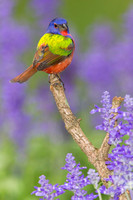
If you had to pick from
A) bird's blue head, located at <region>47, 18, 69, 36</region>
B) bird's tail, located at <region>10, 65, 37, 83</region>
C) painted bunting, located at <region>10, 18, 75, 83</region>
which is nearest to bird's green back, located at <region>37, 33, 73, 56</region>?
painted bunting, located at <region>10, 18, 75, 83</region>

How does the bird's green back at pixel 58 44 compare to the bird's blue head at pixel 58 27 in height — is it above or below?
below

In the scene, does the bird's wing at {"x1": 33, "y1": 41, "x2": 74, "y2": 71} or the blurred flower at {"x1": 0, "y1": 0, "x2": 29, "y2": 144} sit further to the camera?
the blurred flower at {"x1": 0, "y1": 0, "x2": 29, "y2": 144}

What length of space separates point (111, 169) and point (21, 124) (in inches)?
102

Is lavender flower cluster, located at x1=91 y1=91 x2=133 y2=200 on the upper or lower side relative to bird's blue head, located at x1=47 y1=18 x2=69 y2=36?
lower

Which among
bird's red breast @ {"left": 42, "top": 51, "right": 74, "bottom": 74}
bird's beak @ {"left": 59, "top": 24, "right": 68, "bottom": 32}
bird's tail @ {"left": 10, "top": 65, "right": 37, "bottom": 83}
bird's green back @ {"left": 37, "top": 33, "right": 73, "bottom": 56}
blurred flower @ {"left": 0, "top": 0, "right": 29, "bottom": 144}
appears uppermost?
blurred flower @ {"left": 0, "top": 0, "right": 29, "bottom": 144}

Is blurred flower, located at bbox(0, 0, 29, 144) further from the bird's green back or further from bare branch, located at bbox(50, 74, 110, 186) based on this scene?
bare branch, located at bbox(50, 74, 110, 186)

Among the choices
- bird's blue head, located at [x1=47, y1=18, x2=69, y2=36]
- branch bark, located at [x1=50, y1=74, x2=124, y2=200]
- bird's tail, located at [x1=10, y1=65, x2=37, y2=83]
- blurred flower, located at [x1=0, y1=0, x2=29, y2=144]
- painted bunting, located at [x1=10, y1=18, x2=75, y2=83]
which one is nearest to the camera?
Result: branch bark, located at [x1=50, y1=74, x2=124, y2=200]

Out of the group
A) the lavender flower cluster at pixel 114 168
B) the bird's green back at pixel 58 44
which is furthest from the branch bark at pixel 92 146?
the bird's green back at pixel 58 44

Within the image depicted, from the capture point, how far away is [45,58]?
3.29 metres

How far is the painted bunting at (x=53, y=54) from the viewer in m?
3.24

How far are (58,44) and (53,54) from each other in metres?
0.11

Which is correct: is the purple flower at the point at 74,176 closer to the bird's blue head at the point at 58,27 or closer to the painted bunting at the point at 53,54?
the painted bunting at the point at 53,54

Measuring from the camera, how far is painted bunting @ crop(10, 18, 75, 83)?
3.24 m

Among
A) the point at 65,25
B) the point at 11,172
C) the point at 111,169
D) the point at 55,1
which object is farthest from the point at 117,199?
the point at 55,1
